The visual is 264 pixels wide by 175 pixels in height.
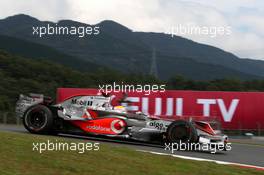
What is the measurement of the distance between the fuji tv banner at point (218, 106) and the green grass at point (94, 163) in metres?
11.7

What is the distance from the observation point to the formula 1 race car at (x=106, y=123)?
40.0 feet

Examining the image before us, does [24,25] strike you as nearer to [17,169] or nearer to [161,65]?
[161,65]

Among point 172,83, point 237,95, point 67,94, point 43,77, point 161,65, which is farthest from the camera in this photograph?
point 161,65

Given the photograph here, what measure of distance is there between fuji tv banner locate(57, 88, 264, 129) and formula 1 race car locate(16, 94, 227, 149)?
7643 mm

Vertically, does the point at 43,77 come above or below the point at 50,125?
above

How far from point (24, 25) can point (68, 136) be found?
116 meters

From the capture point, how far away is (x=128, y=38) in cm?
11825

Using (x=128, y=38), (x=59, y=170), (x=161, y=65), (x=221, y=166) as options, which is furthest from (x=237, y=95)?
(x=128, y=38)

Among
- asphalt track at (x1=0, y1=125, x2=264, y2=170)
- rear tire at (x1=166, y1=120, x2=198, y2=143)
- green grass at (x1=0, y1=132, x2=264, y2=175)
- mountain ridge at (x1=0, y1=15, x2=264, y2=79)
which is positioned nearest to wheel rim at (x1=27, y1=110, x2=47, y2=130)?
asphalt track at (x1=0, y1=125, x2=264, y2=170)

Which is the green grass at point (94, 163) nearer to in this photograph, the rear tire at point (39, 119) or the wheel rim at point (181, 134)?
the wheel rim at point (181, 134)

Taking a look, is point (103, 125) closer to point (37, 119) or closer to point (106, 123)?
point (106, 123)

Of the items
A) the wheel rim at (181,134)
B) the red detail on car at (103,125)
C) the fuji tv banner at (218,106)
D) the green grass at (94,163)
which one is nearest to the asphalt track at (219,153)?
the red detail on car at (103,125)

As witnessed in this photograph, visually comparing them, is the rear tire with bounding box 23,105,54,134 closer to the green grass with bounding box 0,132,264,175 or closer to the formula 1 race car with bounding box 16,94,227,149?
the formula 1 race car with bounding box 16,94,227,149

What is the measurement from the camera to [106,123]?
12.8 m
